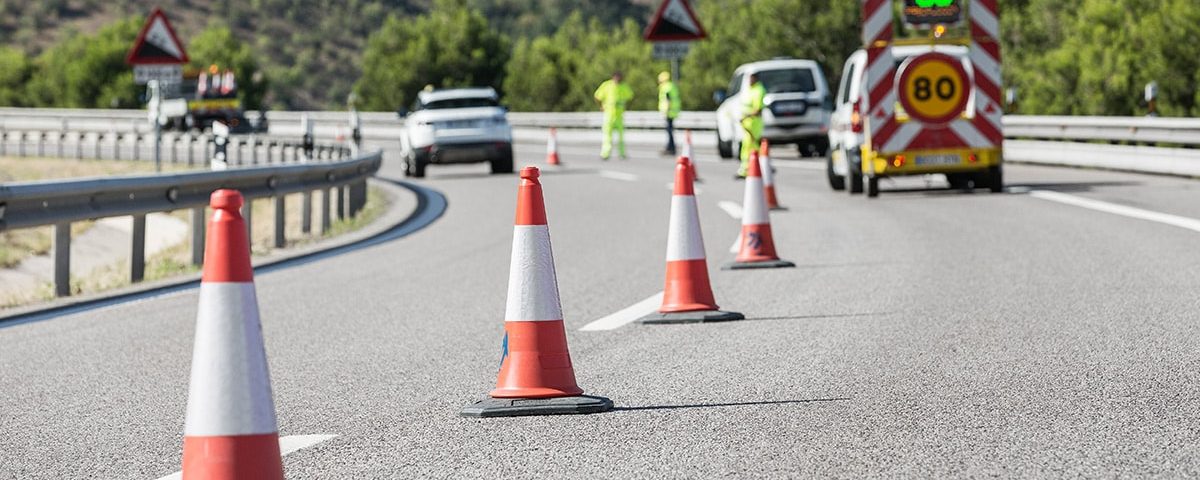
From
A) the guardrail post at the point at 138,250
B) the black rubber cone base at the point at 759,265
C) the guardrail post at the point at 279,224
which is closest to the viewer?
the black rubber cone base at the point at 759,265

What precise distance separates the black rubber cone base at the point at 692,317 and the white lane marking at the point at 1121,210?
6407 mm

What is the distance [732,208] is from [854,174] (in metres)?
2.27

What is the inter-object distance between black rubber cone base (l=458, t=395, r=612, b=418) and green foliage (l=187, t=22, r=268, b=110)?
9615 centimetres

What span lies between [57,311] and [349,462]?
5.95 meters

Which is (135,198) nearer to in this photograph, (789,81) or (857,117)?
(857,117)

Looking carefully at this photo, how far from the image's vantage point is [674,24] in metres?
35.3

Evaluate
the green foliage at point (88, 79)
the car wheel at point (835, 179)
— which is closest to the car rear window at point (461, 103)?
the car wheel at point (835, 179)

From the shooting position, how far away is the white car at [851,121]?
66.9 ft

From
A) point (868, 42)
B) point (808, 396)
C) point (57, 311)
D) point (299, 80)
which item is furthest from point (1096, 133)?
point (299, 80)

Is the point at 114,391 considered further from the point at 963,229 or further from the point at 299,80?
the point at 299,80

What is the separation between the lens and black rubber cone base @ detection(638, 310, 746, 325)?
930 centimetres

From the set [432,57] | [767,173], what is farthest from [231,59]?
[767,173]

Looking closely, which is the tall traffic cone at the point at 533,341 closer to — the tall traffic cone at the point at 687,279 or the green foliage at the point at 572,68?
the tall traffic cone at the point at 687,279

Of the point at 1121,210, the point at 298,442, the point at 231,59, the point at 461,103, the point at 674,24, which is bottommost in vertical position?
the point at 298,442
